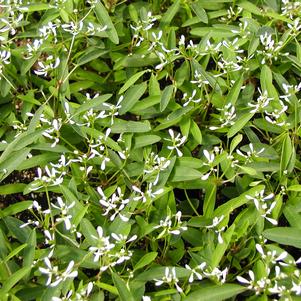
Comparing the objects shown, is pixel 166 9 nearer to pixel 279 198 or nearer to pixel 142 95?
pixel 142 95

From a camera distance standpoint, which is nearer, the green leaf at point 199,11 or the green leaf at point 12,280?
the green leaf at point 12,280

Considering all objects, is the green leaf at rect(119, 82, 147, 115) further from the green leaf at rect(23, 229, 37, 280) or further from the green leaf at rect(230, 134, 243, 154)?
the green leaf at rect(23, 229, 37, 280)

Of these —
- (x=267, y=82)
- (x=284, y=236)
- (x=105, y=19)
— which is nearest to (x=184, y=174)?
(x=284, y=236)

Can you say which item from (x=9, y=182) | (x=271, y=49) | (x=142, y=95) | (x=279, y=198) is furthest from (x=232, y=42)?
(x=9, y=182)

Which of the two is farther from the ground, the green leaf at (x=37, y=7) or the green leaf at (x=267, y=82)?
the green leaf at (x=37, y=7)

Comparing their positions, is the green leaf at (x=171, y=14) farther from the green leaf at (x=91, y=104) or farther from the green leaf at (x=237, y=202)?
the green leaf at (x=237, y=202)

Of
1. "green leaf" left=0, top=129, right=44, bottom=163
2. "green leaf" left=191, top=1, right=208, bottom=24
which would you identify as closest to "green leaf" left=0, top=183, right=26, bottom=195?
"green leaf" left=0, top=129, right=44, bottom=163

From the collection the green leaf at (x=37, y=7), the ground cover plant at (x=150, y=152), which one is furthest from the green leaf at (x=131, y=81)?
the green leaf at (x=37, y=7)
